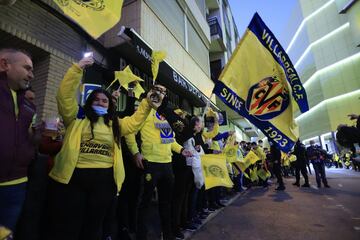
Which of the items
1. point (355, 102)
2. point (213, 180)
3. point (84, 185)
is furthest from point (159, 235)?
point (355, 102)

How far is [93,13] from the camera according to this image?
8.13 feet

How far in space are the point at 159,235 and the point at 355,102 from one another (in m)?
34.3

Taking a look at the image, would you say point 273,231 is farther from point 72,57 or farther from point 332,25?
point 332,25

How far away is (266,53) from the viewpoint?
14.3ft

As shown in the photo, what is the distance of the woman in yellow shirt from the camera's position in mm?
1892

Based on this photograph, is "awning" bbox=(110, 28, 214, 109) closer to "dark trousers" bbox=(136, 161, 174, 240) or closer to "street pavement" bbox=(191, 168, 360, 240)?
"dark trousers" bbox=(136, 161, 174, 240)

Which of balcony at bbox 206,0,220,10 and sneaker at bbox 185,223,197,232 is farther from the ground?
balcony at bbox 206,0,220,10

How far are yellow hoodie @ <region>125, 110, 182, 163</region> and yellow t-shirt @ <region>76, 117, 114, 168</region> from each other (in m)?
0.68

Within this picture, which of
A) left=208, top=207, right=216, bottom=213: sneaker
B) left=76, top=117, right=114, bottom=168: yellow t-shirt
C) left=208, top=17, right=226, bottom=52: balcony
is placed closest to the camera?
left=76, top=117, right=114, bottom=168: yellow t-shirt

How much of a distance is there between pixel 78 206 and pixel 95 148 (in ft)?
1.63

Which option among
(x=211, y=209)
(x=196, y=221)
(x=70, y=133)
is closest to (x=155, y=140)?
(x=70, y=133)

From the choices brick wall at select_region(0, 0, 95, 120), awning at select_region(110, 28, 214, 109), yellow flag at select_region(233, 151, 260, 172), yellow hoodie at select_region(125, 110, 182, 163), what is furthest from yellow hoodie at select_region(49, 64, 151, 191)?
yellow flag at select_region(233, 151, 260, 172)

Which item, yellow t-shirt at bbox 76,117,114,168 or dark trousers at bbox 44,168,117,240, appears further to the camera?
yellow t-shirt at bbox 76,117,114,168

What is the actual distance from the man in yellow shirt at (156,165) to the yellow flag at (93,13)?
4.15ft
